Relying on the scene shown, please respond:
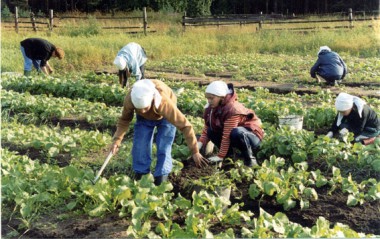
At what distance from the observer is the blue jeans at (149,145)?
4609mm

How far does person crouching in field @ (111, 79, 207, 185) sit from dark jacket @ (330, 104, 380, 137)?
7.12 feet

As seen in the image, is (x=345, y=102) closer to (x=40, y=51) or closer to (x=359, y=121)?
(x=359, y=121)

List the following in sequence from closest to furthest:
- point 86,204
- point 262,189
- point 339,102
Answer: point 86,204
point 262,189
point 339,102

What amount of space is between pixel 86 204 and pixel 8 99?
4891mm

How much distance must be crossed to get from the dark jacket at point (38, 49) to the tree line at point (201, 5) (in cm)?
1891

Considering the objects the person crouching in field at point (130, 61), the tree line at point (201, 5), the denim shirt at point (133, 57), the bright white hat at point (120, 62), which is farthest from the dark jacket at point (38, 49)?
the tree line at point (201, 5)

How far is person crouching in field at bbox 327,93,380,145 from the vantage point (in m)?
5.75

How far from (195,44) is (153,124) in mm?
13757

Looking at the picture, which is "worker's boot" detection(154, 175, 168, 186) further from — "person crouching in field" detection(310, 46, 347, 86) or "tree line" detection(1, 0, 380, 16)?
"tree line" detection(1, 0, 380, 16)

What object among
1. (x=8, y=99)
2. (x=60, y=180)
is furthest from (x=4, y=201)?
(x=8, y=99)

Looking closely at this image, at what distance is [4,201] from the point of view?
439cm

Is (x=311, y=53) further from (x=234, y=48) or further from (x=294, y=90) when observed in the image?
(x=294, y=90)

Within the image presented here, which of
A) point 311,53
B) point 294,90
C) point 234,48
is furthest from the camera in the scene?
point 234,48

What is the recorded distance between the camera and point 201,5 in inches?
1196
